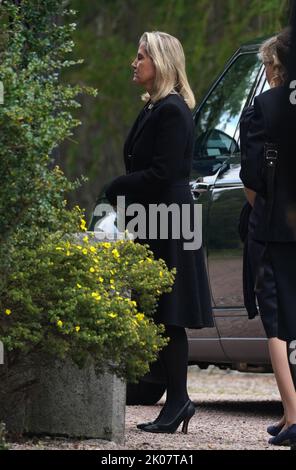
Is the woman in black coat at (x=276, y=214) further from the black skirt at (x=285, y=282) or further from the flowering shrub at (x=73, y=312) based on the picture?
the flowering shrub at (x=73, y=312)

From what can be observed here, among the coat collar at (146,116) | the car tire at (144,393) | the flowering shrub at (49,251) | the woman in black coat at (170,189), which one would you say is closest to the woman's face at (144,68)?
the woman in black coat at (170,189)

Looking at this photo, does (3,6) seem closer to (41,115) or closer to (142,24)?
(41,115)

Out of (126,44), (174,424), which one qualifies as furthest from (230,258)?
(126,44)

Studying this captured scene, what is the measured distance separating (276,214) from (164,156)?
0.73 m

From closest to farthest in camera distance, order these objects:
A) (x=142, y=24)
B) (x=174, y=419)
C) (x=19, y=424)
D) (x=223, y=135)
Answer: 1. (x=19, y=424)
2. (x=174, y=419)
3. (x=223, y=135)
4. (x=142, y=24)

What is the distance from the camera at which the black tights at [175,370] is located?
7238 mm

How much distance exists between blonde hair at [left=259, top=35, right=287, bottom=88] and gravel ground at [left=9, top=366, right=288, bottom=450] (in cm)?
164

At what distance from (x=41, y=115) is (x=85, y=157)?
14314 mm

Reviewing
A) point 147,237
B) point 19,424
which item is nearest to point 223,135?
point 147,237

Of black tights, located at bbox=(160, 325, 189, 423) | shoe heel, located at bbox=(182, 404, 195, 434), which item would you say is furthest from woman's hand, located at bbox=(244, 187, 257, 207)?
shoe heel, located at bbox=(182, 404, 195, 434)

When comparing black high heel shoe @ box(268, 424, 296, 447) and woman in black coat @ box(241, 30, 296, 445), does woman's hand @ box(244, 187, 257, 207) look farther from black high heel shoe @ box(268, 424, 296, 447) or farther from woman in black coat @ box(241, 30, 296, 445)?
black high heel shoe @ box(268, 424, 296, 447)

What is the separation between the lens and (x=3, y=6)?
630 centimetres

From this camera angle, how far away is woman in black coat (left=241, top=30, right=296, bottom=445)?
6.59 metres
